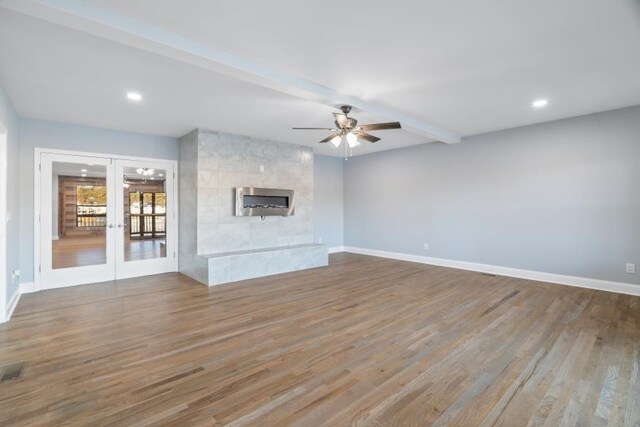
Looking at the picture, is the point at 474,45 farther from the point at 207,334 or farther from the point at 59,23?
the point at 207,334

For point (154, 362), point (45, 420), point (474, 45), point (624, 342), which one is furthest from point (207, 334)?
point (624, 342)

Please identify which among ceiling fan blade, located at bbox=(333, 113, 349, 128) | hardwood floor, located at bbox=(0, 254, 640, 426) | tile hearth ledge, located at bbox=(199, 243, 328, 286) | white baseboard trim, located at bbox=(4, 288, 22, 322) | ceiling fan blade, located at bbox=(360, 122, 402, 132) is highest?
ceiling fan blade, located at bbox=(333, 113, 349, 128)

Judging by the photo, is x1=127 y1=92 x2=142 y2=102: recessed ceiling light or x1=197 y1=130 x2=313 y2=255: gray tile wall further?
x1=197 y1=130 x2=313 y2=255: gray tile wall

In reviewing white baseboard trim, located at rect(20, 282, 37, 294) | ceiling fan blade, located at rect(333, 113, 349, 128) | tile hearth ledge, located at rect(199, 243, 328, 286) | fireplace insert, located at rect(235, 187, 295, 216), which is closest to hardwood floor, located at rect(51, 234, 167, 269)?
white baseboard trim, located at rect(20, 282, 37, 294)

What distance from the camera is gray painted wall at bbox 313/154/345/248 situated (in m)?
7.88

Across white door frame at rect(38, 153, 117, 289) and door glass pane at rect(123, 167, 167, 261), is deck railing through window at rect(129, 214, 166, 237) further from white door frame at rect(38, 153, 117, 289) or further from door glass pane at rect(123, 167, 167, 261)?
white door frame at rect(38, 153, 117, 289)

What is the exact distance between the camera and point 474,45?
2621 mm

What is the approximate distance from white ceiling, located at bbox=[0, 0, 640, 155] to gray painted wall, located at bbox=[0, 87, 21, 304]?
23 centimetres

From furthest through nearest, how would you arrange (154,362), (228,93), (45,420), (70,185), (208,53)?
(70,185)
(228,93)
(208,53)
(154,362)
(45,420)

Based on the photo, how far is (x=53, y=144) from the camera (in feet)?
15.4

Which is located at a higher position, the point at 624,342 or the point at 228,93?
the point at 228,93

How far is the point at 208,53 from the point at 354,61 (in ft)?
4.32

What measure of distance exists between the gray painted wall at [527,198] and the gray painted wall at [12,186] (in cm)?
651

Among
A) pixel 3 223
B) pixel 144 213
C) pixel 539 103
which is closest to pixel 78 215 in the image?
pixel 144 213
